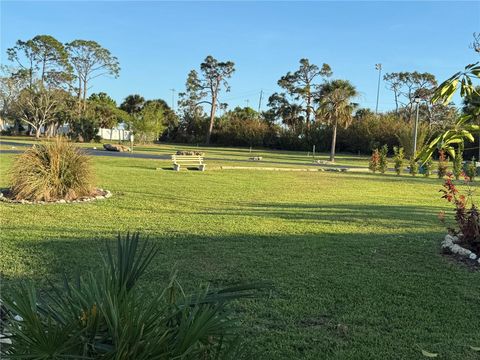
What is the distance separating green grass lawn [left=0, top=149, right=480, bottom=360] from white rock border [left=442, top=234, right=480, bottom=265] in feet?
0.68

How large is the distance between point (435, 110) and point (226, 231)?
2319 inches

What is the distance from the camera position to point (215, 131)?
69.1 m

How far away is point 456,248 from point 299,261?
209 centimetres

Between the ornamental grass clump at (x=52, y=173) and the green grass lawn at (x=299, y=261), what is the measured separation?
77cm

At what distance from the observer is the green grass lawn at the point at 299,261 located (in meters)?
3.46

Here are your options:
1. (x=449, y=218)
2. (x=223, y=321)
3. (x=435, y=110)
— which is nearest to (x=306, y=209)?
(x=449, y=218)

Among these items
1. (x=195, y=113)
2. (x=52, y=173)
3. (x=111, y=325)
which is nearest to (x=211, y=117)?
(x=195, y=113)

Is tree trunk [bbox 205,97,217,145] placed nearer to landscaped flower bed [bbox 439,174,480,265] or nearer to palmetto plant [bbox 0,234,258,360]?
landscaped flower bed [bbox 439,174,480,265]

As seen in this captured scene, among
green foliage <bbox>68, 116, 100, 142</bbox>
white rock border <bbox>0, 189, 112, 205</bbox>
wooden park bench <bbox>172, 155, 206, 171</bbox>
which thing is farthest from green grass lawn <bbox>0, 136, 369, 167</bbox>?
white rock border <bbox>0, 189, 112, 205</bbox>

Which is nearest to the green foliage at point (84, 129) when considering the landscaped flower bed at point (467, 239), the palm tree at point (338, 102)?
the palm tree at point (338, 102)

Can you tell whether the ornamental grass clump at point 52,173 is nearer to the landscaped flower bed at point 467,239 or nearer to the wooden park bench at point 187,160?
the landscaped flower bed at point 467,239

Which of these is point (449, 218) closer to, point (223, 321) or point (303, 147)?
point (223, 321)

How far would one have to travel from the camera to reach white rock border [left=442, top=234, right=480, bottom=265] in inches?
222

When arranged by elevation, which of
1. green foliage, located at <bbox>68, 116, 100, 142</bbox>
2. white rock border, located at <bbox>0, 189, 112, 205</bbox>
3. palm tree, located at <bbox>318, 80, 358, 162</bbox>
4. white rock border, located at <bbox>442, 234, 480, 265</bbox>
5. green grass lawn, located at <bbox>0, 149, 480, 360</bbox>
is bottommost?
white rock border, located at <bbox>0, 189, 112, 205</bbox>
